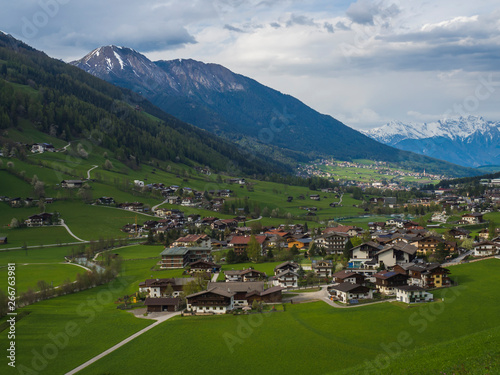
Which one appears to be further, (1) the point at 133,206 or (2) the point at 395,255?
(1) the point at 133,206

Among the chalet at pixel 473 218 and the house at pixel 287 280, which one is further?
the chalet at pixel 473 218

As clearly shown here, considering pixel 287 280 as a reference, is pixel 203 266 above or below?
above

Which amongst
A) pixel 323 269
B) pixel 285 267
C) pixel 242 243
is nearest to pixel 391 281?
pixel 323 269

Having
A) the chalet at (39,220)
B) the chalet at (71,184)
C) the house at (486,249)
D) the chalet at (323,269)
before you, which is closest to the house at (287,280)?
the chalet at (323,269)

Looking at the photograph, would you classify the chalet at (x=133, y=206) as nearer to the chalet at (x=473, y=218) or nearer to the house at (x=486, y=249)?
the chalet at (x=473, y=218)

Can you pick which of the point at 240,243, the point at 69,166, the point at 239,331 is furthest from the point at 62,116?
the point at 239,331

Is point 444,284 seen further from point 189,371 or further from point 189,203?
point 189,203

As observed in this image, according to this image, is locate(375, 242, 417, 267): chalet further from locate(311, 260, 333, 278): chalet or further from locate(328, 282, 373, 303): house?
locate(328, 282, 373, 303): house

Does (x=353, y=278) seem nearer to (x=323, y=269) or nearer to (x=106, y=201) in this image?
(x=323, y=269)
